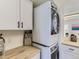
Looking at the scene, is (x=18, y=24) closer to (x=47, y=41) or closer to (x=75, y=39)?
(x=47, y=41)

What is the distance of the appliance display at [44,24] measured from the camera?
1.44 metres

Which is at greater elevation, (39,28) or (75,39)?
(39,28)

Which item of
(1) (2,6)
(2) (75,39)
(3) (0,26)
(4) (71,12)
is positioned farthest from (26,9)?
(2) (75,39)

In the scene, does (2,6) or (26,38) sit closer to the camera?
(2,6)

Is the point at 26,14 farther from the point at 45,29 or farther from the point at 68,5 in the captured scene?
the point at 68,5

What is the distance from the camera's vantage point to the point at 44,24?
1.52m

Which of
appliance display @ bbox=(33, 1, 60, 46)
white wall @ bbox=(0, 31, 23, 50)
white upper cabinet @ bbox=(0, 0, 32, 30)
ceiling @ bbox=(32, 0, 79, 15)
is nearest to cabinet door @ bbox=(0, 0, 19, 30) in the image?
white upper cabinet @ bbox=(0, 0, 32, 30)

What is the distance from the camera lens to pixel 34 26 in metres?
1.81

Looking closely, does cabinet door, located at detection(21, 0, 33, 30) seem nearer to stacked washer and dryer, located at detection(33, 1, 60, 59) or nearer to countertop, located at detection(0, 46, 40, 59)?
stacked washer and dryer, located at detection(33, 1, 60, 59)

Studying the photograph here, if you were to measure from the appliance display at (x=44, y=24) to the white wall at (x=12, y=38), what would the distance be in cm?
34

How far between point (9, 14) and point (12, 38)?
62cm

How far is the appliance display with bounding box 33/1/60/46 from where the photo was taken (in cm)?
144

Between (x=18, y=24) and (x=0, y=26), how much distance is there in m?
0.34

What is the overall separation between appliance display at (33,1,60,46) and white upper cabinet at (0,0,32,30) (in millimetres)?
184
